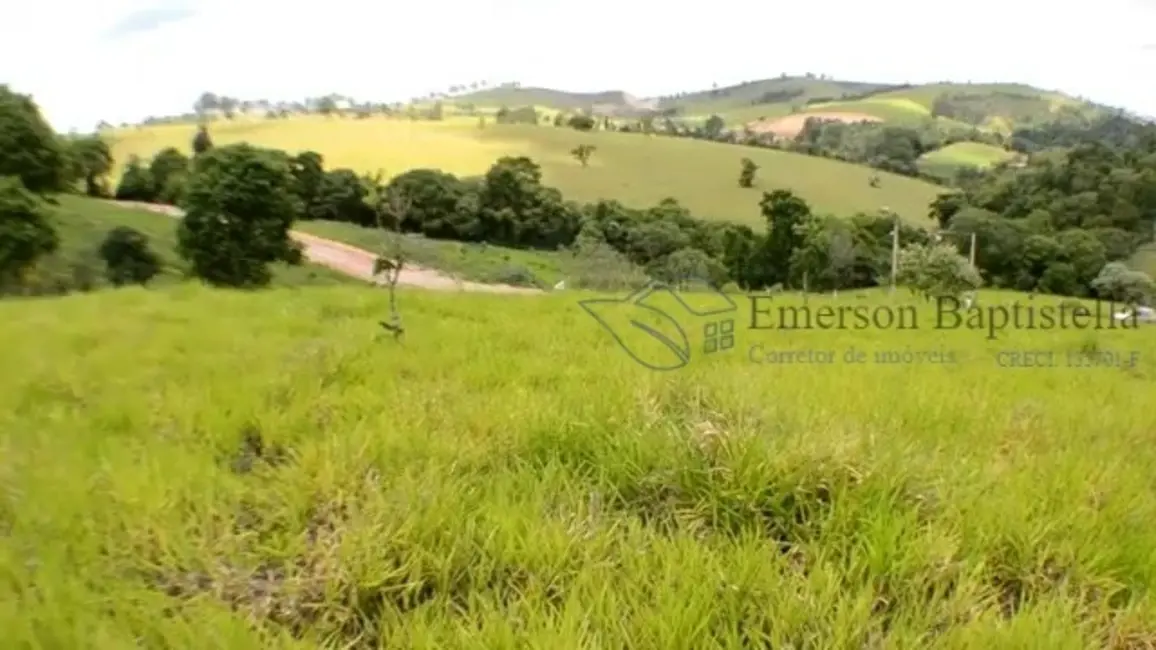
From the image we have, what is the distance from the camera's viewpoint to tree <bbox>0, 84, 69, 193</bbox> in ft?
86.9

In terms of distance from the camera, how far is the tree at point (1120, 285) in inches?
992

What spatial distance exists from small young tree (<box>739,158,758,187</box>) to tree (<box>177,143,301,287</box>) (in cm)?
4224

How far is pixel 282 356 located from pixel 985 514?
363 cm

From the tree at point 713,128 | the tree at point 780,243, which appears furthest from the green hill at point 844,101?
the tree at point 780,243

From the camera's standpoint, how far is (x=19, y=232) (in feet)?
77.3

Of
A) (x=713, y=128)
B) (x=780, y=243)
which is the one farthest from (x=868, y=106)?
(x=780, y=243)

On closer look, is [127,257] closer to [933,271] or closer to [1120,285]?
[933,271]

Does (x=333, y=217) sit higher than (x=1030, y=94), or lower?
lower

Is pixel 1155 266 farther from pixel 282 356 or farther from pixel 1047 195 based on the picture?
pixel 282 356

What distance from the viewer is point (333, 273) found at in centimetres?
3291

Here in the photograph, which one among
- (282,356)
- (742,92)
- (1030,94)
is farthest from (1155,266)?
(742,92)

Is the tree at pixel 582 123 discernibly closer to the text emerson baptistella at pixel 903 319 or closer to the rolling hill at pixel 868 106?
the rolling hill at pixel 868 106

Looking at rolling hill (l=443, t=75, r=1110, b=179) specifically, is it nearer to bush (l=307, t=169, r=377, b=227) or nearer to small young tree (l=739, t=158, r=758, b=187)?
small young tree (l=739, t=158, r=758, b=187)

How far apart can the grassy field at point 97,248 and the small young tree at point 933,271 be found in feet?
52.3
